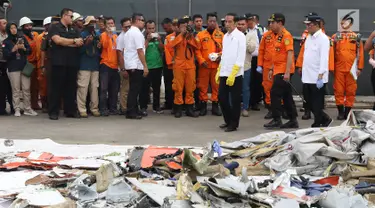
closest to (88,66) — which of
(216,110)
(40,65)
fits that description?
(40,65)

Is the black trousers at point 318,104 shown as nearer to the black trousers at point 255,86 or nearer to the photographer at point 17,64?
the black trousers at point 255,86

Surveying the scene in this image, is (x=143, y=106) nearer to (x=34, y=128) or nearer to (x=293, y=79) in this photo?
(x=34, y=128)

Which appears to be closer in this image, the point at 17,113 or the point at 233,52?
the point at 233,52

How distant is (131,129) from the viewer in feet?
32.6

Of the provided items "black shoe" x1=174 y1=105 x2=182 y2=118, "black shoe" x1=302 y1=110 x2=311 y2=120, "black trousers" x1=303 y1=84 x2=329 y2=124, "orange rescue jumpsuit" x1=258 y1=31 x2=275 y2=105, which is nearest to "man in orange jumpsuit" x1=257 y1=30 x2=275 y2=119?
"orange rescue jumpsuit" x1=258 y1=31 x2=275 y2=105

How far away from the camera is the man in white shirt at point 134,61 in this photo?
1072 centimetres

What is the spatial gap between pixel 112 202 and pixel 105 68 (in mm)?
6309

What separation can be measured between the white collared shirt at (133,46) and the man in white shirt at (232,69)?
1.95m

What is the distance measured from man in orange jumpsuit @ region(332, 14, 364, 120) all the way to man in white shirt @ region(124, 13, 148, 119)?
3493 millimetres

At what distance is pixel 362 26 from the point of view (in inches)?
508

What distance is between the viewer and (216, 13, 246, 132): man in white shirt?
30.1ft

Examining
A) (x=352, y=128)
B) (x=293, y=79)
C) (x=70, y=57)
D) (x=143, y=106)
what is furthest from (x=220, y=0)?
(x=352, y=128)

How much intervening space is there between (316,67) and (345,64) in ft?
6.04

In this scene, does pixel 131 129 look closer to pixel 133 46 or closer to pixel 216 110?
pixel 133 46
